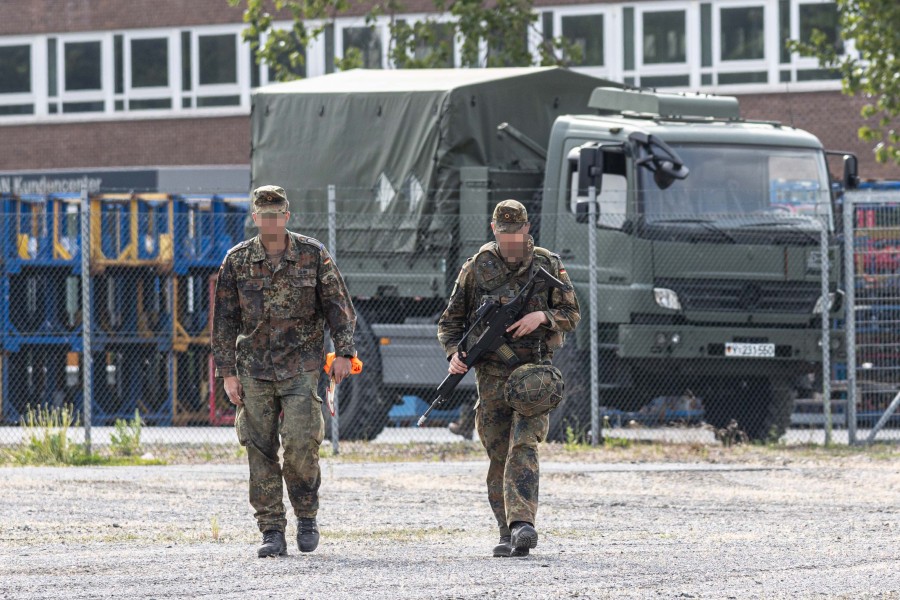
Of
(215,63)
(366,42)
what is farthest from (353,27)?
(215,63)

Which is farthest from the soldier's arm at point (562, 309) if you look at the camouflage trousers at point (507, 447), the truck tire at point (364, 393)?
the truck tire at point (364, 393)

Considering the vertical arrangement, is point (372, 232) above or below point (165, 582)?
above

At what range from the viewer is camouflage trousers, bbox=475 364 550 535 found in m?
8.16

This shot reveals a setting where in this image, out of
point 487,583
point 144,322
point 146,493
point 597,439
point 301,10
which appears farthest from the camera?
point 301,10

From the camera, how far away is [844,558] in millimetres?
8109

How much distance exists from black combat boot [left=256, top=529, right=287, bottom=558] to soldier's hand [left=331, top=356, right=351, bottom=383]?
0.82 m

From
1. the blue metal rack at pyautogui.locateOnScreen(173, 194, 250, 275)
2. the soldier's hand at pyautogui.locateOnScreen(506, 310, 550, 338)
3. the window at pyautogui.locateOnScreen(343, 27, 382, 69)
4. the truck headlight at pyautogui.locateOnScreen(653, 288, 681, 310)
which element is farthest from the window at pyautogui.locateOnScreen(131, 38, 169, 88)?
the soldier's hand at pyautogui.locateOnScreen(506, 310, 550, 338)

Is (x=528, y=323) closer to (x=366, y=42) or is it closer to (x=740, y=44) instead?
(x=740, y=44)

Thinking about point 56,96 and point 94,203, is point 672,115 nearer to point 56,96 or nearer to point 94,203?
point 94,203

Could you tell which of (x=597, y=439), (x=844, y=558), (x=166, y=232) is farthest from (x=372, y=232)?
(x=844, y=558)

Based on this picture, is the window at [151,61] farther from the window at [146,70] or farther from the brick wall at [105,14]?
the brick wall at [105,14]

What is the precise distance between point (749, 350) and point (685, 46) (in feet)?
53.6

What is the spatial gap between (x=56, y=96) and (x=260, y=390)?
2586 cm

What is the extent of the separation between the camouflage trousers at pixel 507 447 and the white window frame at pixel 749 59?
23.0 m
